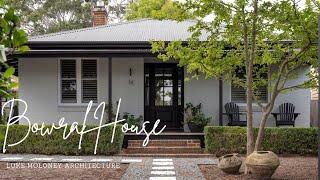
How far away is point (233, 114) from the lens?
15445 millimetres

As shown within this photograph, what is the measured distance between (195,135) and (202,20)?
509 cm

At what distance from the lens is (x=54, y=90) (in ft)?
53.6

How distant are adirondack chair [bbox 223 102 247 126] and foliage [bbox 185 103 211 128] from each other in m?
0.68

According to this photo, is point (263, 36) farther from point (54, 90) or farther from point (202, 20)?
point (54, 90)

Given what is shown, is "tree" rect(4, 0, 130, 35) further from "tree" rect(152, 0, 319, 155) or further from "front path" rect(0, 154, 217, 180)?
"tree" rect(152, 0, 319, 155)

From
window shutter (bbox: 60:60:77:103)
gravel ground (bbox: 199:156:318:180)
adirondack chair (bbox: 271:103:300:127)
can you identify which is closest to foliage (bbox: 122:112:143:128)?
window shutter (bbox: 60:60:77:103)

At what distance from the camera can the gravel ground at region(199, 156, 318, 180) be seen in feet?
32.5

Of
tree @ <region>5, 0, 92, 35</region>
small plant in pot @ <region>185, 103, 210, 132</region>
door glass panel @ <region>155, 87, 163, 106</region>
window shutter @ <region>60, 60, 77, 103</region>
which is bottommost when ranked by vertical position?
small plant in pot @ <region>185, 103, 210, 132</region>

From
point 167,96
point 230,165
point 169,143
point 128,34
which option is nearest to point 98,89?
point 128,34

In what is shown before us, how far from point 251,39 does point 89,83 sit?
773 centimetres

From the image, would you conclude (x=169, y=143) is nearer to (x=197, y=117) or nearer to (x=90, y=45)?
(x=197, y=117)

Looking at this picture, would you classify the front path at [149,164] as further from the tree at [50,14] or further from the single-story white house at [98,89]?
the tree at [50,14]

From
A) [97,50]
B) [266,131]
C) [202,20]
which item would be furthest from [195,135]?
[202,20]

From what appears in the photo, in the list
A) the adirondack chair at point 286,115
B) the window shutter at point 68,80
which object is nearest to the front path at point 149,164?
the window shutter at point 68,80
